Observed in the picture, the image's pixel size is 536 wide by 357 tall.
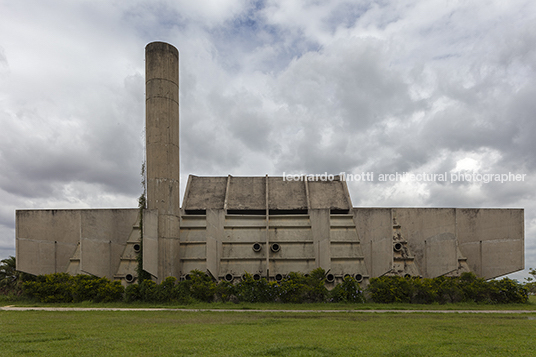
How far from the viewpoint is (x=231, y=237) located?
2244 cm

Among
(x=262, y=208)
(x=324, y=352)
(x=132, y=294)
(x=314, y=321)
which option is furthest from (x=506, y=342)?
(x=262, y=208)

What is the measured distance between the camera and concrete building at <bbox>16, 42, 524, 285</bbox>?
2033 centimetres

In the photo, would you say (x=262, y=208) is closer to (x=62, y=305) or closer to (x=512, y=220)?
(x=62, y=305)

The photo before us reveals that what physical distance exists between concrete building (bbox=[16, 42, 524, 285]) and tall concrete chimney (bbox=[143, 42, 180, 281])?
0.05 m

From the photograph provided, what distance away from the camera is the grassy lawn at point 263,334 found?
323 inches

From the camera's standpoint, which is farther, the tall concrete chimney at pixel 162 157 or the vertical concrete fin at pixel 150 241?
the tall concrete chimney at pixel 162 157

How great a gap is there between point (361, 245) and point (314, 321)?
1007cm

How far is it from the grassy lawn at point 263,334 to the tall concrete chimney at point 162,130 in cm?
722

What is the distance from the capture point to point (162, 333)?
10156 millimetres

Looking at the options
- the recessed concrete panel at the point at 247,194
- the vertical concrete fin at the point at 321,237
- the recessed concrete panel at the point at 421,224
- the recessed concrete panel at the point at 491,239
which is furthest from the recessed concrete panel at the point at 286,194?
the recessed concrete panel at the point at 491,239

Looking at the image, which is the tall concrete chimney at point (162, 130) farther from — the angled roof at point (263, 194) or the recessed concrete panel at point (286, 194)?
the recessed concrete panel at point (286, 194)

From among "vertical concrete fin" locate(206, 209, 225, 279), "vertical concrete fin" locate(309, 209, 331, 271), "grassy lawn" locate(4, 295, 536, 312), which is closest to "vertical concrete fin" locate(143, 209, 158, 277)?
"grassy lawn" locate(4, 295, 536, 312)

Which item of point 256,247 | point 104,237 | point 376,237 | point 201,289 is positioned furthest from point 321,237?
point 104,237

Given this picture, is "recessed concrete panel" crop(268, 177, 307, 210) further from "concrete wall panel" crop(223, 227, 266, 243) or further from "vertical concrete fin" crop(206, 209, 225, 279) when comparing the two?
"vertical concrete fin" crop(206, 209, 225, 279)
